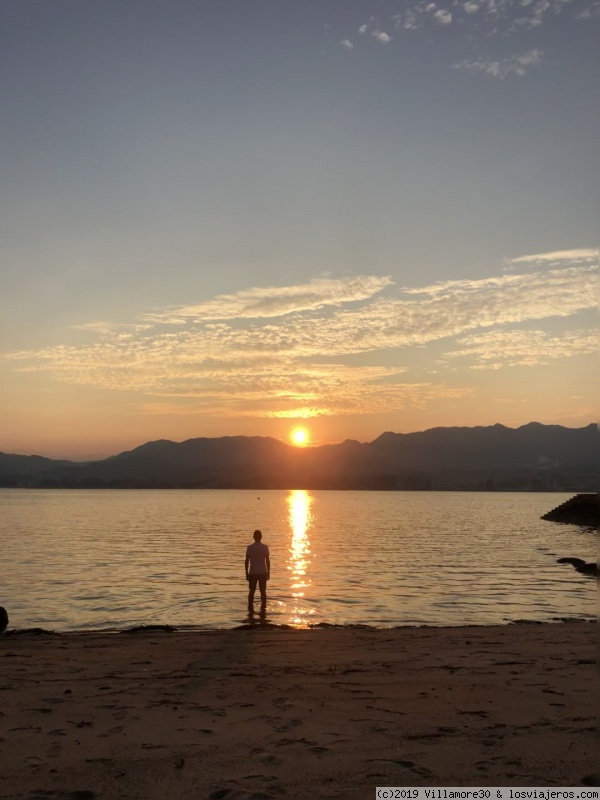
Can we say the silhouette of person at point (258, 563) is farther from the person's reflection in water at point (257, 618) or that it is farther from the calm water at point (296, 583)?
the calm water at point (296, 583)

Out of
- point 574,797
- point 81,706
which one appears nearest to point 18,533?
point 81,706

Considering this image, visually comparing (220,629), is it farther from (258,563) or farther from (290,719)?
(290,719)

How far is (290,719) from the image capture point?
913cm

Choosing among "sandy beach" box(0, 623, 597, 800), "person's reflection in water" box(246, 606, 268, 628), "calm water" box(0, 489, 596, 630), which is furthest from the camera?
"calm water" box(0, 489, 596, 630)

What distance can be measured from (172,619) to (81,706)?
12069mm

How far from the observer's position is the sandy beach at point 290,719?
7.09m

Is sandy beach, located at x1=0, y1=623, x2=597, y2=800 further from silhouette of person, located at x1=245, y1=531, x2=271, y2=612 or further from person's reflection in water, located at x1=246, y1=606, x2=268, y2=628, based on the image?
silhouette of person, located at x1=245, y1=531, x2=271, y2=612

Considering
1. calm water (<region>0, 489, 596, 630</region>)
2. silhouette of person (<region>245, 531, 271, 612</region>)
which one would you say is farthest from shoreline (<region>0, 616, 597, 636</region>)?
silhouette of person (<region>245, 531, 271, 612</region>)

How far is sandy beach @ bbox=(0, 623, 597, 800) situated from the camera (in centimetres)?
709

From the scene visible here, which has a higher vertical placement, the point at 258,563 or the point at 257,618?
the point at 258,563

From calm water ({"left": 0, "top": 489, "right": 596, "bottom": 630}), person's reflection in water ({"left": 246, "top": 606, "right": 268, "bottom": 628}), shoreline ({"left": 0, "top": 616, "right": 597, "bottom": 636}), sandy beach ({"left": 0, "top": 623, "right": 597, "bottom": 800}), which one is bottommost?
calm water ({"left": 0, "top": 489, "right": 596, "bottom": 630})

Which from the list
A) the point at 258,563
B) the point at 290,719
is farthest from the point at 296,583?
the point at 290,719

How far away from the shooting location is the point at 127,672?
40.4 feet

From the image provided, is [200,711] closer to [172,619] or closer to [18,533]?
[172,619]
